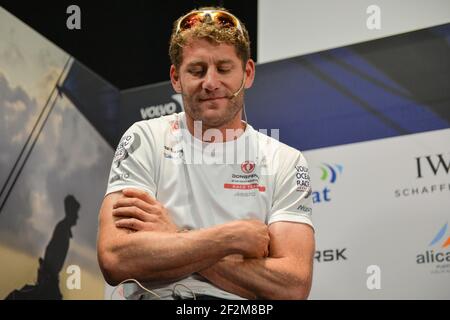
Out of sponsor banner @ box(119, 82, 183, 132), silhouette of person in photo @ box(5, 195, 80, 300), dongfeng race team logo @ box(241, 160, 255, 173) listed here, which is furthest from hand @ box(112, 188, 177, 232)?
sponsor banner @ box(119, 82, 183, 132)

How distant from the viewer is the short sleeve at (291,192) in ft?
7.37

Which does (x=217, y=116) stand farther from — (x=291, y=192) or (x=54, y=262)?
(x=54, y=262)

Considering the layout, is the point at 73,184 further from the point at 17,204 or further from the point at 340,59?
the point at 340,59

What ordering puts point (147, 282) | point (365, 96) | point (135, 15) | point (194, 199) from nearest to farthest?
point (147, 282), point (194, 199), point (365, 96), point (135, 15)

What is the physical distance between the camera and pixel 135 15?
427cm

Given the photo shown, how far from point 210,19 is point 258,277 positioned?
0.93 meters

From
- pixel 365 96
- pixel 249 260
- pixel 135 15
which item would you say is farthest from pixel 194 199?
pixel 135 15

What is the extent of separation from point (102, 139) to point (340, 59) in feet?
5.49

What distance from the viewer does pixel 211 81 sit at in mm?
2301

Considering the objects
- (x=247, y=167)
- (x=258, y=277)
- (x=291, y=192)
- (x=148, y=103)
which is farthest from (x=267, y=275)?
(x=148, y=103)

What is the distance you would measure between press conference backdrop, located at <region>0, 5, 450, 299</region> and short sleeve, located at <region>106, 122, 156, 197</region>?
1631 mm

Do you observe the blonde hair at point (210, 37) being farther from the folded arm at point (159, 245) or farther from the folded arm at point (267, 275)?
A: the folded arm at point (267, 275)

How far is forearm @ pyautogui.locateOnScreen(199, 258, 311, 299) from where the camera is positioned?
2.09 meters

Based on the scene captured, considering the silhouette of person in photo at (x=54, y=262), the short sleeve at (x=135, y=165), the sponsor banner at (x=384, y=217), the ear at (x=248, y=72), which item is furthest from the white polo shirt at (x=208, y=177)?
the silhouette of person in photo at (x=54, y=262)
